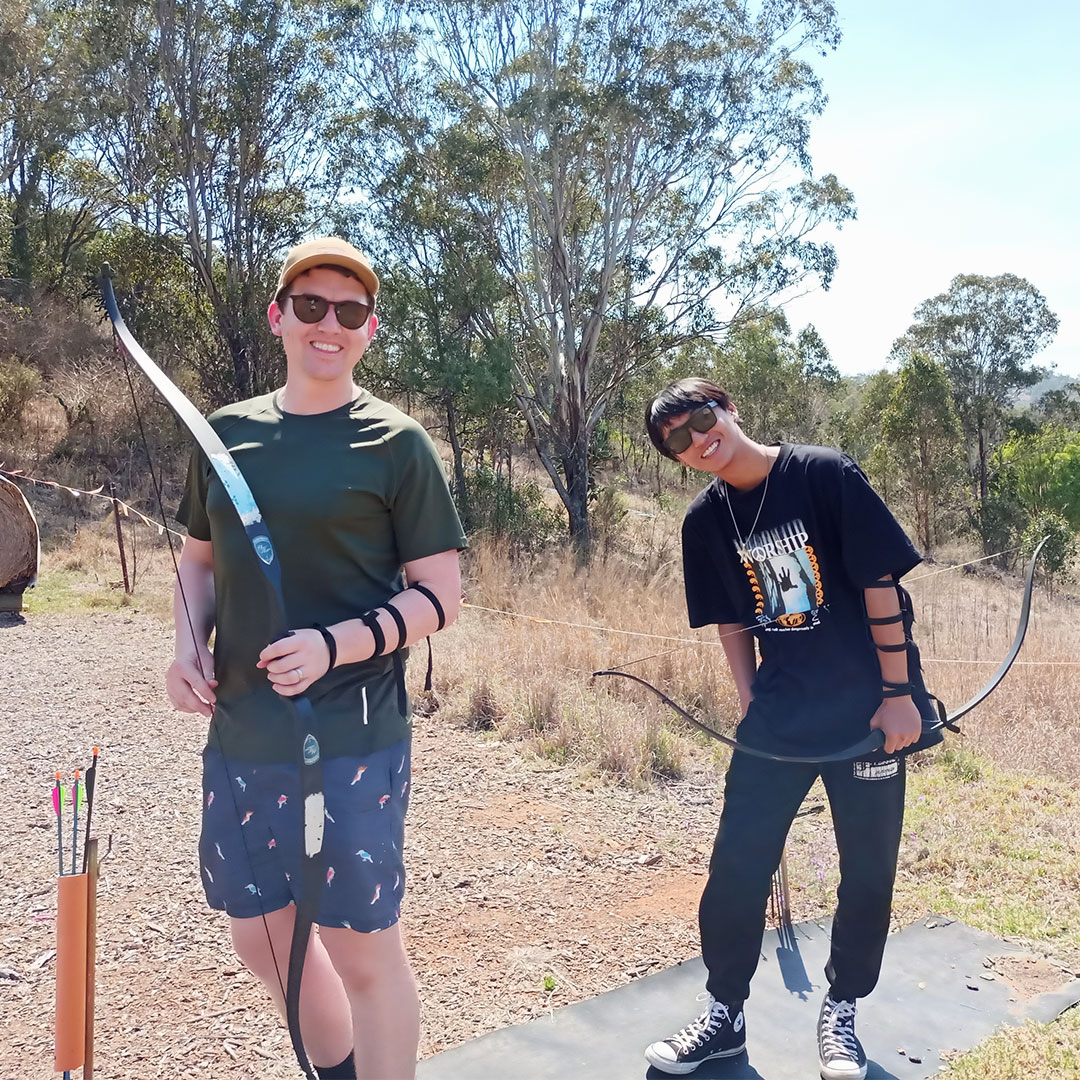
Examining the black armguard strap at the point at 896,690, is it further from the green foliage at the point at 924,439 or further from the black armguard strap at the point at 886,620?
the green foliage at the point at 924,439

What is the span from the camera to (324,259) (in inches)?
68.5

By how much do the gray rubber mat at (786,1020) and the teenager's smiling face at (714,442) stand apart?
1408 mm

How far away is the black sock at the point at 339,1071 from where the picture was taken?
1935 mm

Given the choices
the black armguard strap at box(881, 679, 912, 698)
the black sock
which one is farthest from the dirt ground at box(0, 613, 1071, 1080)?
the black armguard strap at box(881, 679, 912, 698)

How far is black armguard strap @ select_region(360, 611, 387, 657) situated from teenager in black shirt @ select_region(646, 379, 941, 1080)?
90 centimetres

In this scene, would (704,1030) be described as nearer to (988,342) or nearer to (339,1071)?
(339,1071)

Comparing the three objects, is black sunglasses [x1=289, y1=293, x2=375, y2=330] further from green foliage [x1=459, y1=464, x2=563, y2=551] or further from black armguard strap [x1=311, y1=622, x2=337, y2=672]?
green foliage [x1=459, y1=464, x2=563, y2=551]

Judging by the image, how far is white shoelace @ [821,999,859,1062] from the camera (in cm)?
231

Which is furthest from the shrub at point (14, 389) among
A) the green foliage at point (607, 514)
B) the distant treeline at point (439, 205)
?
the green foliage at point (607, 514)

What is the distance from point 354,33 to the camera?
16094 mm

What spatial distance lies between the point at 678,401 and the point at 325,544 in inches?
36.0

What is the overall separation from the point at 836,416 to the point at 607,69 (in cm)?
2034

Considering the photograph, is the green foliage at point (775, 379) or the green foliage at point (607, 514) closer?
the green foliage at point (607, 514)

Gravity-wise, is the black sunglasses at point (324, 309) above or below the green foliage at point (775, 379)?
below
